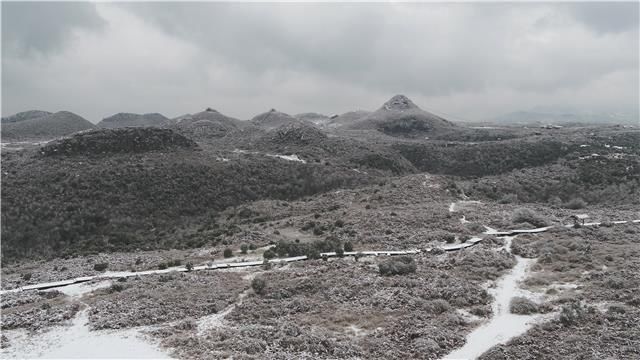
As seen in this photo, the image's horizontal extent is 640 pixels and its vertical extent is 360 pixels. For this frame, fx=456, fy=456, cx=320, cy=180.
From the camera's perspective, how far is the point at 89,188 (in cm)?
5962

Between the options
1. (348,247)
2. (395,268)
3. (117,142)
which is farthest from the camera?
(117,142)

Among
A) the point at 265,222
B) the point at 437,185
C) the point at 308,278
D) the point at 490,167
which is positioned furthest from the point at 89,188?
the point at 490,167

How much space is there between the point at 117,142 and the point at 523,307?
71889 millimetres

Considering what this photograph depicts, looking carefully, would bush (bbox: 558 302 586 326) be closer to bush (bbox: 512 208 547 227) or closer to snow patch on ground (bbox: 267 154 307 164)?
bush (bbox: 512 208 547 227)

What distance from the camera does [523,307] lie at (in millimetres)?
23672

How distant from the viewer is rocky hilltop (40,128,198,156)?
7306 centimetres

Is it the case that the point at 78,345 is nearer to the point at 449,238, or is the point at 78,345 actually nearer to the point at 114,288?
the point at 114,288

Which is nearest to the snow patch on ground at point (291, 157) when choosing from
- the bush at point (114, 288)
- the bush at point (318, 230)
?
the bush at point (318, 230)

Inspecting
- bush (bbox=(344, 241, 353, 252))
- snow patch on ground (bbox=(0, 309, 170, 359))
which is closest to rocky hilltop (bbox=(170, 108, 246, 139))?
bush (bbox=(344, 241, 353, 252))

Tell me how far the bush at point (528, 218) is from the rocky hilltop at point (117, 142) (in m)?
60.7

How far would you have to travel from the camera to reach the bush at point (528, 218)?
43022 millimetres

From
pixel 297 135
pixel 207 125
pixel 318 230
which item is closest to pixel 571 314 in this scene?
pixel 318 230

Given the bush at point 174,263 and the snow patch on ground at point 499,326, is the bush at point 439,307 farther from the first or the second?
the bush at point 174,263

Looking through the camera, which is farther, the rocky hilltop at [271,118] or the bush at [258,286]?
the rocky hilltop at [271,118]
